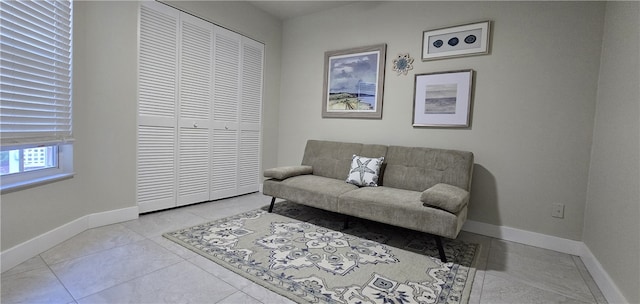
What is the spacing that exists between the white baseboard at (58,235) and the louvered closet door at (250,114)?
1417mm

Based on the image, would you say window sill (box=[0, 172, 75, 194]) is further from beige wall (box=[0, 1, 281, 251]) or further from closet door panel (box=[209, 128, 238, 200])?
closet door panel (box=[209, 128, 238, 200])

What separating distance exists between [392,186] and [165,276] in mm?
2088

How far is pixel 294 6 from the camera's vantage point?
146 inches

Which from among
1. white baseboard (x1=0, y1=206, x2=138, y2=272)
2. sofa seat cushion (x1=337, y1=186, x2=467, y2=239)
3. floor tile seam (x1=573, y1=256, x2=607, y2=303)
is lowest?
floor tile seam (x1=573, y1=256, x2=607, y2=303)

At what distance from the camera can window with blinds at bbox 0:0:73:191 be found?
1.73 metres

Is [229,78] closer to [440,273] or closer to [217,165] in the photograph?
[217,165]

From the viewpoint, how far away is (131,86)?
2.67 m

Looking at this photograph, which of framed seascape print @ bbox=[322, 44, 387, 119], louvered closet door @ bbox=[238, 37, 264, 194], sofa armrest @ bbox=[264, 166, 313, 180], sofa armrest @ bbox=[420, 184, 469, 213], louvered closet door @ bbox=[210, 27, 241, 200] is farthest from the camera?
louvered closet door @ bbox=[238, 37, 264, 194]

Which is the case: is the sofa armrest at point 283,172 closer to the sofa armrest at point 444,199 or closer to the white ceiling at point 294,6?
the sofa armrest at point 444,199

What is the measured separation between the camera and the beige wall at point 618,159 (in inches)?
60.8

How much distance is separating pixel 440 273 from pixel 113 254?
2279 mm

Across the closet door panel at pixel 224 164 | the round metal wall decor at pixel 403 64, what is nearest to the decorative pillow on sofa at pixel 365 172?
the round metal wall decor at pixel 403 64

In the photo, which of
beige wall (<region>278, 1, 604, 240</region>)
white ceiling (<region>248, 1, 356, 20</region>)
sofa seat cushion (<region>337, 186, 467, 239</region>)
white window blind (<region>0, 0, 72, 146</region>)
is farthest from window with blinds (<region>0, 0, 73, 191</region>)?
beige wall (<region>278, 1, 604, 240</region>)

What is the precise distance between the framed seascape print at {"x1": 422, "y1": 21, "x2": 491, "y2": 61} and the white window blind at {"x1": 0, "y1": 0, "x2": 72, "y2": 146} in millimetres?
3167
